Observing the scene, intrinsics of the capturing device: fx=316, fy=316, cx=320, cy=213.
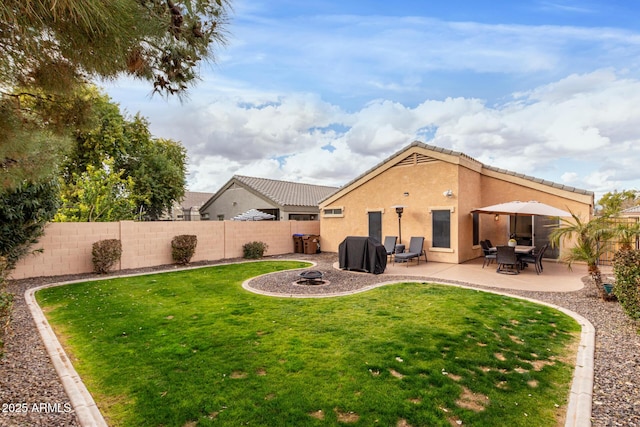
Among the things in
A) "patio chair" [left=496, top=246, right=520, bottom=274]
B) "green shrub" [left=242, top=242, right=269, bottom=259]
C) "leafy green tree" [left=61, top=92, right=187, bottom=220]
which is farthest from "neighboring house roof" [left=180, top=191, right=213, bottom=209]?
"patio chair" [left=496, top=246, right=520, bottom=274]

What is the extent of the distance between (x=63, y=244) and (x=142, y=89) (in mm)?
11056

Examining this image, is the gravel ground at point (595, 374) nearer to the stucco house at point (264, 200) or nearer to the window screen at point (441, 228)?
the window screen at point (441, 228)

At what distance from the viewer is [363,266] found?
11.8 metres

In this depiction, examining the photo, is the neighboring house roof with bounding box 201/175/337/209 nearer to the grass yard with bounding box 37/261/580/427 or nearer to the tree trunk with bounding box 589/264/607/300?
the grass yard with bounding box 37/261/580/427

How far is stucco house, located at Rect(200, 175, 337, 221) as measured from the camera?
2411 cm

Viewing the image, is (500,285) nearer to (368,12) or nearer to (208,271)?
(368,12)

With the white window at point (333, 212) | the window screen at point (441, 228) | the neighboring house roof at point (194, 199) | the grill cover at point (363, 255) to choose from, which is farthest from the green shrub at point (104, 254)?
the neighboring house roof at point (194, 199)

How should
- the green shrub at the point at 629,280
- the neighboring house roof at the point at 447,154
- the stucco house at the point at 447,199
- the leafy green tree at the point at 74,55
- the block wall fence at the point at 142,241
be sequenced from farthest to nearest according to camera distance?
the stucco house at the point at 447,199 → the neighboring house roof at the point at 447,154 → the block wall fence at the point at 142,241 → the green shrub at the point at 629,280 → the leafy green tree at the point at 74,55

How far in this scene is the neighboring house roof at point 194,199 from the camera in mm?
40897

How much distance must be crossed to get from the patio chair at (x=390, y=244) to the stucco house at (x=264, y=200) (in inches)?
390

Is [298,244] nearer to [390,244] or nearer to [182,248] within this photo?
[390,244]

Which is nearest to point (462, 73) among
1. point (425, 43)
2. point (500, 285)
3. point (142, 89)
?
point (425, 43)

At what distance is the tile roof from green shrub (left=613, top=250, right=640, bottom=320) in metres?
19.1

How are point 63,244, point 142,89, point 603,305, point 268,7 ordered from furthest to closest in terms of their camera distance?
1. point 63,244
2. point 603,305
3. point 268,7
4. point 142,89
